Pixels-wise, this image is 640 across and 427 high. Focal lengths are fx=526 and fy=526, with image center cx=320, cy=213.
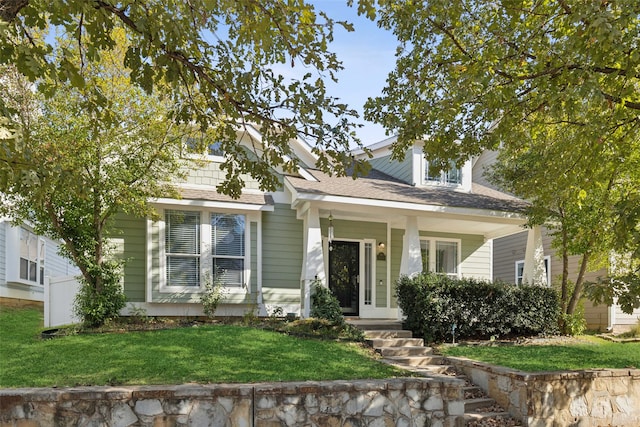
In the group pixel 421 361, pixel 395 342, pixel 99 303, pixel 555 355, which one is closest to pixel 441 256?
pixel 395 342

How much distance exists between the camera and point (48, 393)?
5.55 meters

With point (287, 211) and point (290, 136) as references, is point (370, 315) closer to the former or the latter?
point (287, 211)

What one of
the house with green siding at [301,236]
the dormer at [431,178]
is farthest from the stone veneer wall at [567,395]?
the dormer at [431,178]

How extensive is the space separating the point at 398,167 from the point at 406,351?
268 inches

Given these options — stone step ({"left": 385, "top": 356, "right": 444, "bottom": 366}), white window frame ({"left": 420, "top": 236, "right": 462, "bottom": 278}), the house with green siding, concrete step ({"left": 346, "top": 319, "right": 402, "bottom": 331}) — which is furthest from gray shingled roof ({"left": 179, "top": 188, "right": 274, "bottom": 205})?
stone step ({"left": 385, "top": 356, "right": 444, "bottom": 366})

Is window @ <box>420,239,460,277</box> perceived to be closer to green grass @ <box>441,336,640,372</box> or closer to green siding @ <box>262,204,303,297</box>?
green siding @ <box>262,204,303,297</box>

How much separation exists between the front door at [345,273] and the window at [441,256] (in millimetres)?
2034

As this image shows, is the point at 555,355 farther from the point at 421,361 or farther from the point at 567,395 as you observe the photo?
the point at 421,361

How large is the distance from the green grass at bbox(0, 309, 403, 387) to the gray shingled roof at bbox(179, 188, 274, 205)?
3.17m

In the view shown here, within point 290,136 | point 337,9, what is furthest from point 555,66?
point 290,136

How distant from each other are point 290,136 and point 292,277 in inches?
307

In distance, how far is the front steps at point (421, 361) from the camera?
732cm

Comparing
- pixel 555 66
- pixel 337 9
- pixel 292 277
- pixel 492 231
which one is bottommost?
pixel 292 277

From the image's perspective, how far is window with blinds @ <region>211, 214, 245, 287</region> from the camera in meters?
12.1
